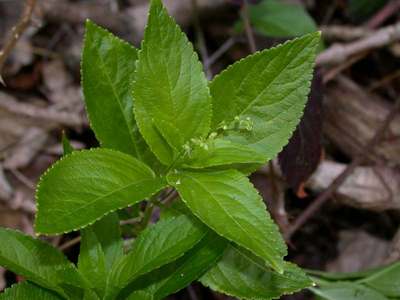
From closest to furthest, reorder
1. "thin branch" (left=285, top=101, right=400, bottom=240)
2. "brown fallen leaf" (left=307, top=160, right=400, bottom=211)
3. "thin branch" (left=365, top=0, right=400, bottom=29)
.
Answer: "thin branch" (left=285, top=101, right=400, bottom=240) → "brown fallen leaf" (left=307, top=160, right=400, bottom=211) → "thin branch" (left=365, top=0, right=400, bottom=29)

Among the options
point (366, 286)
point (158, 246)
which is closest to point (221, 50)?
point (366, 286)

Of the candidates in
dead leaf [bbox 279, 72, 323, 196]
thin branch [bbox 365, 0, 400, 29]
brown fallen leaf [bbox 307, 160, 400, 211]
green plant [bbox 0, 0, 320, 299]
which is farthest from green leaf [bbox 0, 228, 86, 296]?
thin branch [bbox 365, 0, 400, 29]

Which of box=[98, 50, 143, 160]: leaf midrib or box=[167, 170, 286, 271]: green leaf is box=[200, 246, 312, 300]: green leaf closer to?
box=[167, 170, 286, 271]: green leaf

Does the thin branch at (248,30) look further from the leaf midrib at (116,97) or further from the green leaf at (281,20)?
the leaf midrib at (116,97)

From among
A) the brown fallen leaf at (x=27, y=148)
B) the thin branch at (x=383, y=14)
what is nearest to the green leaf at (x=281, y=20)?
the thin branch at (x=383, y=14)

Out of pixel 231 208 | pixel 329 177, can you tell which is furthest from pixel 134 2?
pixel 231 208

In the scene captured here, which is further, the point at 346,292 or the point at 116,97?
the point at 346,292

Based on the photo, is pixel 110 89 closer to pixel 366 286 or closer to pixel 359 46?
pixel 366 286
